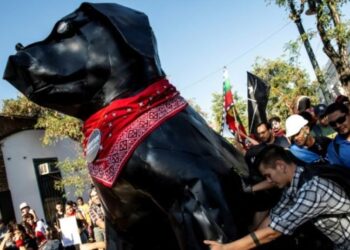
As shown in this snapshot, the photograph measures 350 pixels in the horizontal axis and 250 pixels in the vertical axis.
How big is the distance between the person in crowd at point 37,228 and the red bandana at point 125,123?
10.1 m

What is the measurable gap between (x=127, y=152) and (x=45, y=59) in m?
0.56

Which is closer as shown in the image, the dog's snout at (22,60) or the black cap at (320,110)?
the dog's snout at (22,60)

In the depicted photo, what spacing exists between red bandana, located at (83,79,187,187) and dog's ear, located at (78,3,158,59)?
18cm

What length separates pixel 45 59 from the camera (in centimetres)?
200

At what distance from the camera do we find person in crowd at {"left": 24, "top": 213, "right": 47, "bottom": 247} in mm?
11675

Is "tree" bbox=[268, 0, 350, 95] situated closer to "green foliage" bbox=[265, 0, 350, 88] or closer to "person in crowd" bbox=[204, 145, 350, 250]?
"green foliage" bbox=[265, 0, 350, 88]

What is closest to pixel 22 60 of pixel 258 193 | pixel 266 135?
pixel 258 193

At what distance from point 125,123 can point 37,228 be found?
11.0 m

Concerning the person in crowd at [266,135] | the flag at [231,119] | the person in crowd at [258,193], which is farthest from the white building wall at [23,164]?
the person in crowd at [258,193]

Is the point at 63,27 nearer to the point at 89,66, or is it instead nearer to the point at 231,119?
the point at 89,66

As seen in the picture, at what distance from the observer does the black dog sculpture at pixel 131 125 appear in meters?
1.74

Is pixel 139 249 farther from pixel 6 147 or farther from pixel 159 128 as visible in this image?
pixel 6 147

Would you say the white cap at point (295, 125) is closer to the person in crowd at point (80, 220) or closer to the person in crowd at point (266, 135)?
the person in crowd at point (266, 135)

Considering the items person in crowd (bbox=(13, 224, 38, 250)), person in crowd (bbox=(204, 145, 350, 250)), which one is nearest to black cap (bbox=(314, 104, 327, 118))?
person in crowd (bbox=(204, 145, 350, 250))
